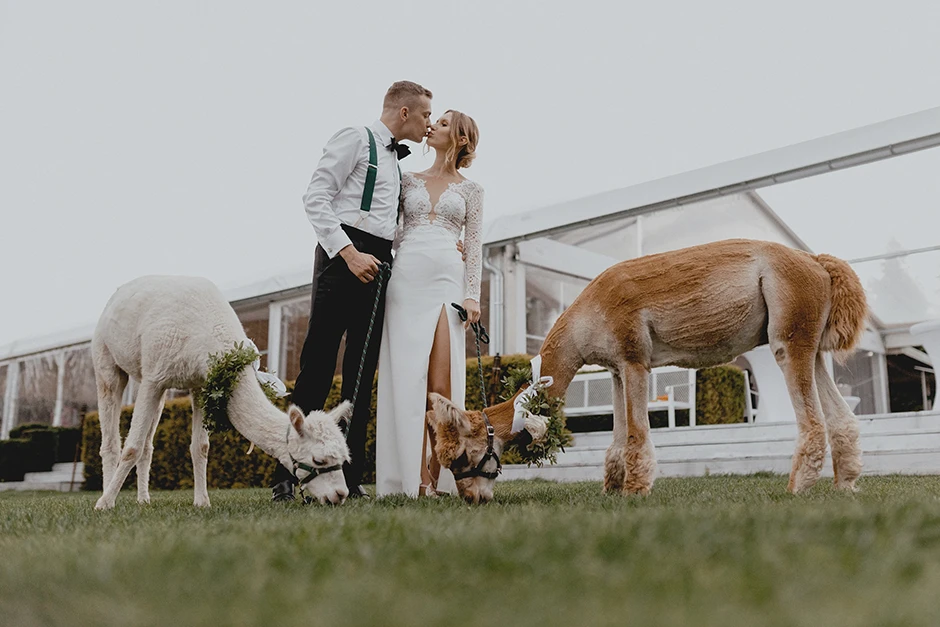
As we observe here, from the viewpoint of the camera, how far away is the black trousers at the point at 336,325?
5.04m

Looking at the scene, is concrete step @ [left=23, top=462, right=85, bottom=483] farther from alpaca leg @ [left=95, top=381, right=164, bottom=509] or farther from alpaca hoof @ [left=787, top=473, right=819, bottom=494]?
alpaca hoof @ [left=787, top=473, right=819, bottom=494]

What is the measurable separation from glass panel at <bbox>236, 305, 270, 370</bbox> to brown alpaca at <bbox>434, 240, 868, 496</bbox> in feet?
47.9

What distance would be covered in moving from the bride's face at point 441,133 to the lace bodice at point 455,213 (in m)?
0.27

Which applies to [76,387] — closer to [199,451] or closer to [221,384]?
[199,451]

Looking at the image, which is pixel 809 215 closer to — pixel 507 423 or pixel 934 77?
pixel 934 77

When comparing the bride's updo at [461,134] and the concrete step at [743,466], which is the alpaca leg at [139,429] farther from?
the concrete step at [743,466]

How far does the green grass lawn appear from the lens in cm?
114

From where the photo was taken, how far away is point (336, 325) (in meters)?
5.09

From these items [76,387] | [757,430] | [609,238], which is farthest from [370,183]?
[76,387]

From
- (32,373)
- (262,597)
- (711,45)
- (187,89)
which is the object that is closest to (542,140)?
(711,45)

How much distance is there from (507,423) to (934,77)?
46.5ft

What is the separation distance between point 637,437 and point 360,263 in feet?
6.54

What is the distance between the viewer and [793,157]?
32.6ft

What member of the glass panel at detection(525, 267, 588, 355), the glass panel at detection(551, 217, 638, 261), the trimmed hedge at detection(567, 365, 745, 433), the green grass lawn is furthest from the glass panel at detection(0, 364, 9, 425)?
the green grass lawn
